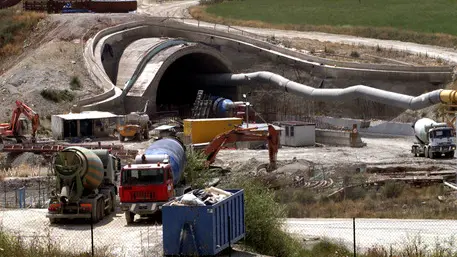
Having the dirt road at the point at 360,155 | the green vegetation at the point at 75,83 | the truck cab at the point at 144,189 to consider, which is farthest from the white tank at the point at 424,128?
the green vegetation at the point at 75,83

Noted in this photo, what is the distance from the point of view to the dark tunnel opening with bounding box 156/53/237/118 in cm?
7900

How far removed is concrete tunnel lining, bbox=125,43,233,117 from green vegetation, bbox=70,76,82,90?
3.33 m

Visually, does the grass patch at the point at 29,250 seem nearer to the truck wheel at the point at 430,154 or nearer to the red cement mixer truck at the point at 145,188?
the red cement mixer truck at the point at 145,188

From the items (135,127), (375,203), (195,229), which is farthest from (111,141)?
(195,229)

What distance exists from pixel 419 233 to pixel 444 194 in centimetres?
1233

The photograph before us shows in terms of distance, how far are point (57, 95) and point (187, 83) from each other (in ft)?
54.9

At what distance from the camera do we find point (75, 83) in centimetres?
7044

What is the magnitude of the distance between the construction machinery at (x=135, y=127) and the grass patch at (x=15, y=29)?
57.8ft

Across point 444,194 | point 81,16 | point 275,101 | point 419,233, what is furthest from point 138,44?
point 419,233

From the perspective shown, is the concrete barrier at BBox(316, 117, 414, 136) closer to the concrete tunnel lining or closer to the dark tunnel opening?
the concrete tunnel lining

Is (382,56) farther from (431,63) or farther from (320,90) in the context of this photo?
(320,90)

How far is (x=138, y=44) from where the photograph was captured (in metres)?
78.8

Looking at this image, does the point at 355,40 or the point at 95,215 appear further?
the point at 355,40

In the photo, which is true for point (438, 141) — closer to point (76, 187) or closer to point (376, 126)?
point (376, 126)
